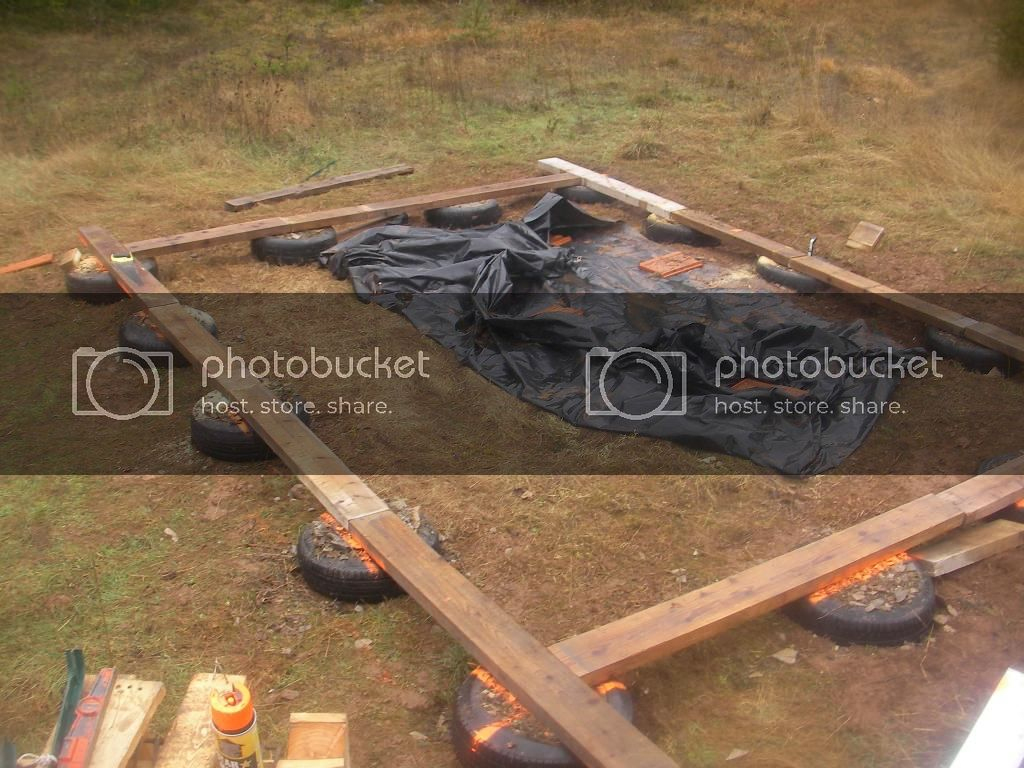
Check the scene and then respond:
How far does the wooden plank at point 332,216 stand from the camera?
6.62m

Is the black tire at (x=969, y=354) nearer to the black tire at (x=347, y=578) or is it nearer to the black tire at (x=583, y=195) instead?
the black tire at (x=583, y=195)

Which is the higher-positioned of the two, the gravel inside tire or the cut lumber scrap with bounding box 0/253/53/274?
the cut lumber scrap with bounding box 0/253/53/274

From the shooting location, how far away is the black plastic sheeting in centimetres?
480

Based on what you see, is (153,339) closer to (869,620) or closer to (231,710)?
(231,710)

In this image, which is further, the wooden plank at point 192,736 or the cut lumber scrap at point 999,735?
the cut lumber scrap at point 999,735

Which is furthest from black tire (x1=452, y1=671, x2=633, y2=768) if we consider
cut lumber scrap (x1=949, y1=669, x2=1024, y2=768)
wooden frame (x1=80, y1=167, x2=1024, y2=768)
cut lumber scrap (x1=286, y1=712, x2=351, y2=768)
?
cut lumber scrap (x1=949, y1=669, x2=1024, y2=768)

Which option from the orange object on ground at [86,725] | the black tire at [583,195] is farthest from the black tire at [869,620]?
Answer: the black tire at [583,195]

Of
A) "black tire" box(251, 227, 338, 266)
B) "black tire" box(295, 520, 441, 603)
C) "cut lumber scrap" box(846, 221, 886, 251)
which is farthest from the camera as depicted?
"cut lumber scrap" box(846, 221, 886, 251)

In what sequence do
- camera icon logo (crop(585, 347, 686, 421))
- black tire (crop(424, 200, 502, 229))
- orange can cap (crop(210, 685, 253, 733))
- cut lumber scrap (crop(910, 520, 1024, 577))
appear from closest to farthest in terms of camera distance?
orange can cap (crop(210, 685, 253, 733)) → cut lumber scrap (crop(910, 520, 1024, 577)) → camera icon logo (crop(585, 347, 686, 421)) → black tire (crop(424, 200, 502, 229))

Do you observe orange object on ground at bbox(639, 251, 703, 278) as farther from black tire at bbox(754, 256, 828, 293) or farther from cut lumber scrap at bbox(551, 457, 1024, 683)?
cut lumber scrap at bbox(551, 457, 1024, 683)

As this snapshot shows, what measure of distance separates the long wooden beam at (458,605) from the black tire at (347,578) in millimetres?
98

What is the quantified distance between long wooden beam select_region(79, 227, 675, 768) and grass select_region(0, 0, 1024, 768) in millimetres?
280

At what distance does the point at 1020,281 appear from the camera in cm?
654

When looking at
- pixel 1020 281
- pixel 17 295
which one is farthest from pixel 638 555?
pixel 17 295
